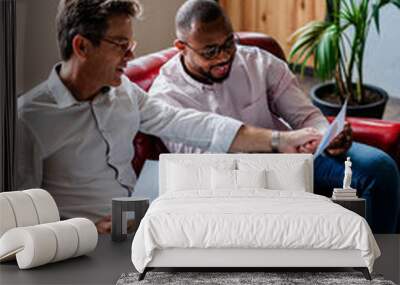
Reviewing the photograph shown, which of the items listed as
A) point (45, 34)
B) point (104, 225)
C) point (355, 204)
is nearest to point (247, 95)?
point (355, 204)

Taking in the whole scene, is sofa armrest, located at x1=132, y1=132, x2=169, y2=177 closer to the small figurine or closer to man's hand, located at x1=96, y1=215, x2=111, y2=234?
man's hand, located at x1=96, y1=215, x2=111, y2=234

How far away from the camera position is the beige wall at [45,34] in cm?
581

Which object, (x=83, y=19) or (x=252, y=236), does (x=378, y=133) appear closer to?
(x=252, y=236)

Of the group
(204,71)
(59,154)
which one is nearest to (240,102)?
(204,71)

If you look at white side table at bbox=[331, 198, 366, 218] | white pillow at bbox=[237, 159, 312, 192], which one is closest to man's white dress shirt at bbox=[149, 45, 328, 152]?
white pillow at bbox=[237, 159, 312, 192]

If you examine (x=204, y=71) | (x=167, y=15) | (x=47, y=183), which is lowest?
(x=47, y=183)

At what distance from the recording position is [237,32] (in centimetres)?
584

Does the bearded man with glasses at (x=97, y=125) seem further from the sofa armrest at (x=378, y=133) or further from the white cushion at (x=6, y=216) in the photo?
the white cushion at (x=6, y=216)

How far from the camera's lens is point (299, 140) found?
580cm

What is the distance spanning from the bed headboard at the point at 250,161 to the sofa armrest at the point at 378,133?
45 centimetres

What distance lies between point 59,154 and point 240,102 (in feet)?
4.80

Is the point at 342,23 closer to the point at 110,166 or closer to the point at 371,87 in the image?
the point at 371,87

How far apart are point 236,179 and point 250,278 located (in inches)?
46.2

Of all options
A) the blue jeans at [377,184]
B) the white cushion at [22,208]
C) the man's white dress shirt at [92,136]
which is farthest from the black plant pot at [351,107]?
the white cushion at [22,208]
